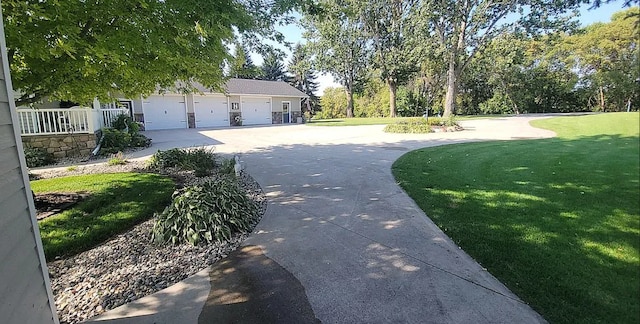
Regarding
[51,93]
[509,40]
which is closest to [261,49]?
[51,93]

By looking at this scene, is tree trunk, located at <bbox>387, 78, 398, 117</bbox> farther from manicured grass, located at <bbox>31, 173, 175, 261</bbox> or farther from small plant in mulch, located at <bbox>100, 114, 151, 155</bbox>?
manicured grass, located at <bbox>31, 173, 175, 261</bbox>

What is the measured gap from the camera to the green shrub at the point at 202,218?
3879 millimetres

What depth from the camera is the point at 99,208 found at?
4973mm

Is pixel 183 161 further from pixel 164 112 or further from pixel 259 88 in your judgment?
pixel 259 88

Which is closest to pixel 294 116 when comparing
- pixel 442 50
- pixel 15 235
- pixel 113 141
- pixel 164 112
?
pixel 164 112

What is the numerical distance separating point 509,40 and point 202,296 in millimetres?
26052

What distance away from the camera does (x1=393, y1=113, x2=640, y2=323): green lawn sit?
4.07 feet

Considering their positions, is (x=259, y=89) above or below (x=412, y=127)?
above

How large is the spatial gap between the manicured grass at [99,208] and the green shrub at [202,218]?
809 mm

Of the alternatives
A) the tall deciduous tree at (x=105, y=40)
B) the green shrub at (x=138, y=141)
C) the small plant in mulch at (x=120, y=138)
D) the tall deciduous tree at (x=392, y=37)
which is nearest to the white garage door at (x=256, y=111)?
the tall deciduous tree at (x=392, y=37)

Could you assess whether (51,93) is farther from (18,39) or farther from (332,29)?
(332,29)

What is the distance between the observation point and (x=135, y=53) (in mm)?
4145

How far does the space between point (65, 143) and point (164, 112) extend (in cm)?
1148

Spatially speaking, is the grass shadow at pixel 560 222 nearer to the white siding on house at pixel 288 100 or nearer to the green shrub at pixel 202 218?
the green shrub at pixel 202 218
